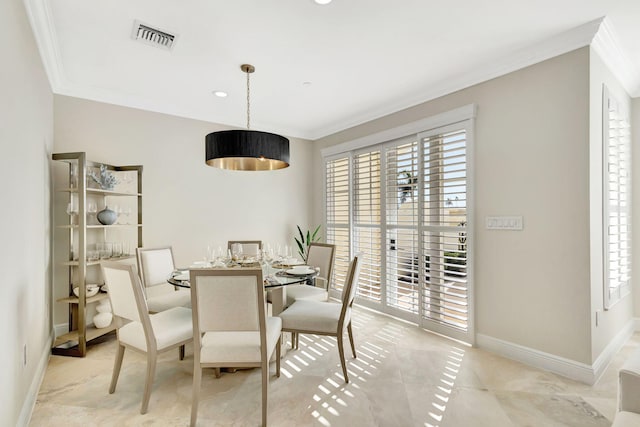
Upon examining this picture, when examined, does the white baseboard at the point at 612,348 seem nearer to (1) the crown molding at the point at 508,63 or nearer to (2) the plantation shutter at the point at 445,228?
(2) the plantation shutter at the point at 445,228

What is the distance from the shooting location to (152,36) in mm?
2387

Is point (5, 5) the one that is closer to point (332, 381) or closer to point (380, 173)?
point (332, 381)

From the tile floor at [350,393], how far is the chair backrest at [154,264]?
2.32ft

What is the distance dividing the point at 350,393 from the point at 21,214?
244cm

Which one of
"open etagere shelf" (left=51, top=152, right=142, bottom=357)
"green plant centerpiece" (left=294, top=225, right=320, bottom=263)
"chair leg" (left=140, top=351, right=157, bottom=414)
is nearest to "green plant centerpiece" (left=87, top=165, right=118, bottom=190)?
"open etagere shelf" (left=51, top=152, right=142, bottom=357)

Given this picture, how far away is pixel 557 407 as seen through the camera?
2070 mm

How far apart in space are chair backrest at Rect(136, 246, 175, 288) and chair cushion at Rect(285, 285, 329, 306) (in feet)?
4.34

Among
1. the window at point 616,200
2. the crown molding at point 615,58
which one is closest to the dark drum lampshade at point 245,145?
the crown molding at point 615,58

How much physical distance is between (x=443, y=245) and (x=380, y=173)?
1269 mm

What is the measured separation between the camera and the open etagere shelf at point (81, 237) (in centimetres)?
288

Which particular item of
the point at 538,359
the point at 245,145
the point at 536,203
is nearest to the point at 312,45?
the point at 245,145

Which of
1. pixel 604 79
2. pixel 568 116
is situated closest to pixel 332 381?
pixel 568 116

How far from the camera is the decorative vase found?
316 centimetres

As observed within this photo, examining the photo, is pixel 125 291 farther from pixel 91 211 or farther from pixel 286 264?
pixel 91 211
